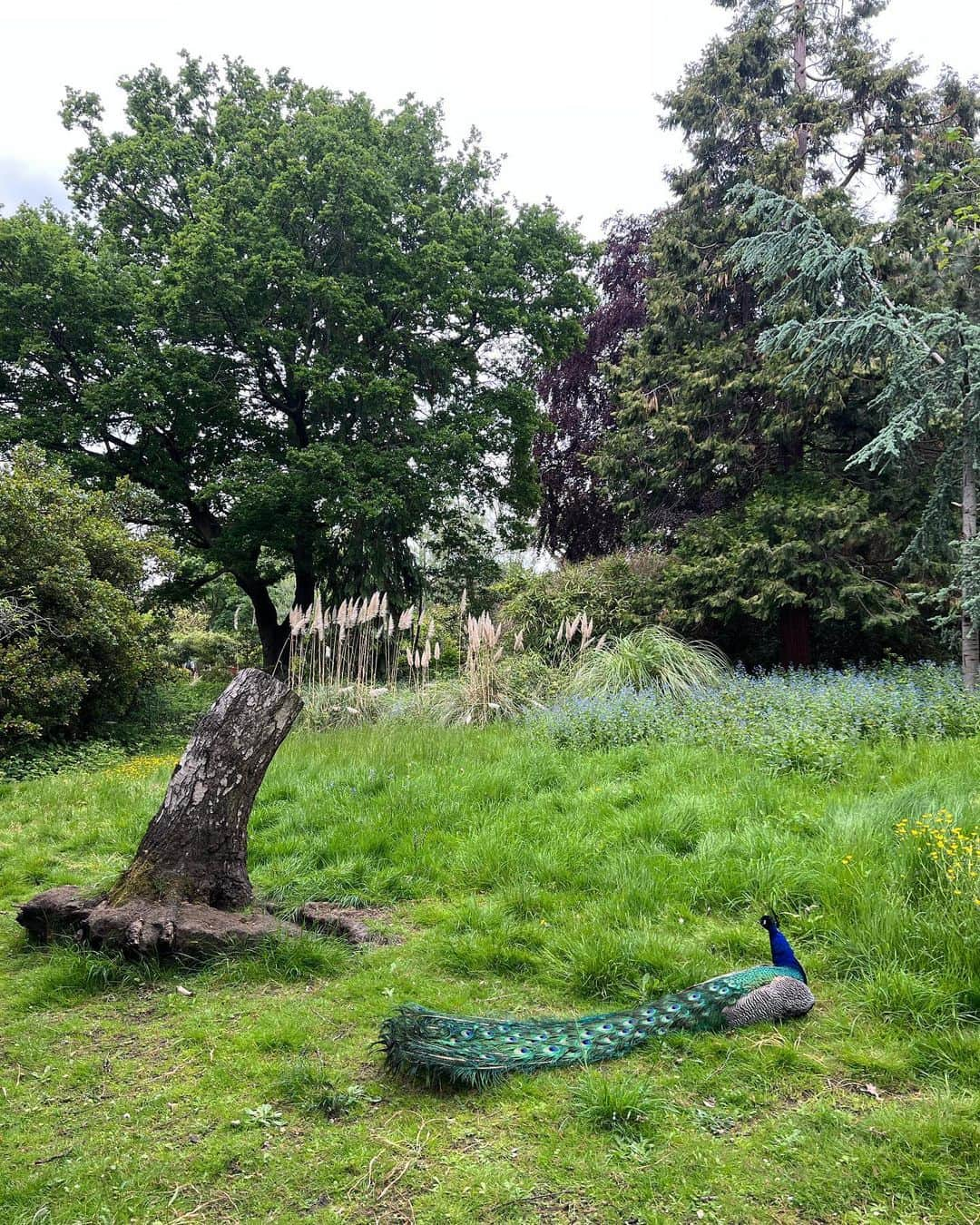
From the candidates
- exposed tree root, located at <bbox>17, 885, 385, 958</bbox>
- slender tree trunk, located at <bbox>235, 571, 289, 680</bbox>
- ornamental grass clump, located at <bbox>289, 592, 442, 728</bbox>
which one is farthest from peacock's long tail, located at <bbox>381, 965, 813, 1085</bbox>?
slender tree trunk, located at <bbox>235, 571, 289, 680</bbox>

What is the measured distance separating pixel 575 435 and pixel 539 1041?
1561cm

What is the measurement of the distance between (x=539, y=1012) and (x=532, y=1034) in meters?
0.38

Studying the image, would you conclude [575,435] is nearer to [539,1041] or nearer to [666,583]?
[666,583]

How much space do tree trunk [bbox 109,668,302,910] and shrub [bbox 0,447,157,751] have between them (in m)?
5.30

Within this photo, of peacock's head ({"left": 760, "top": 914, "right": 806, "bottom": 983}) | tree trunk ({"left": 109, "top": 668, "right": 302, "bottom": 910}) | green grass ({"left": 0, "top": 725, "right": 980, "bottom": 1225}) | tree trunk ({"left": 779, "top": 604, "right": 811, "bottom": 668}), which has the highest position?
tree trunk ({"left": 779, "top": 604, "right": 811, "bottom": 668})

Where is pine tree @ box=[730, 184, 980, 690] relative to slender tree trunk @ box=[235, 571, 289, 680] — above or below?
above

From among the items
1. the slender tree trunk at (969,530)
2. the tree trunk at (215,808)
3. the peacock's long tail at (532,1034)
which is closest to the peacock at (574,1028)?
the peacock's long tail at (532,1034)

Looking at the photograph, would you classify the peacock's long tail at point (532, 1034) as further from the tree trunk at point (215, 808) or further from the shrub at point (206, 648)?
the shrub at point (206, 648)

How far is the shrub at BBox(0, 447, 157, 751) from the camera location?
812cm

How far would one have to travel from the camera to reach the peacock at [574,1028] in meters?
2.35

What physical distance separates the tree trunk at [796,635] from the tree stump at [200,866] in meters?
9.62

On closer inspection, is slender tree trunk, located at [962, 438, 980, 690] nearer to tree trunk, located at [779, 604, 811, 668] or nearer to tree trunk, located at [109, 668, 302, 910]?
tree trunk, located at [779, 604, 811, 668]

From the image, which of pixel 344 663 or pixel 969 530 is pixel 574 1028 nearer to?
pixel 344 663

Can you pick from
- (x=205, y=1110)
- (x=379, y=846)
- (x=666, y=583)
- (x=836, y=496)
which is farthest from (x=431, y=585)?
(x=205, y=1110)
